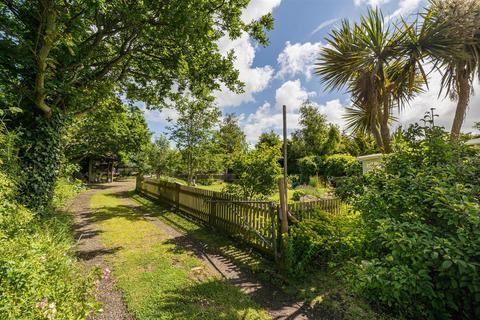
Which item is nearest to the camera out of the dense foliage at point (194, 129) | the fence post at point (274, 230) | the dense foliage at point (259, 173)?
the fence post at point (274, 230)

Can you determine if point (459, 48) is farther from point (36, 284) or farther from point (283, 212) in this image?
point (36, 284)

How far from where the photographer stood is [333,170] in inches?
760

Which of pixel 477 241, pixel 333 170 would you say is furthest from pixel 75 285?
pixel 333 170

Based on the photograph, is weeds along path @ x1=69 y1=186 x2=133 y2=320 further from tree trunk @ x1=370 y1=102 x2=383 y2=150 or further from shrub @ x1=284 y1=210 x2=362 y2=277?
tree trunk @ x1=370 y1=102 x2=383 y2=150

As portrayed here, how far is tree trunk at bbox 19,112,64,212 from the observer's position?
5.28 metres

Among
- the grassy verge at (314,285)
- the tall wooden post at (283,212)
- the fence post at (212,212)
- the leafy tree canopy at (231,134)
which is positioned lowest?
the grassy verge at (314,285)

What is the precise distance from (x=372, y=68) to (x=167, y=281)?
6.99 metres

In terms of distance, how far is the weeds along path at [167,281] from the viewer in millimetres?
3292

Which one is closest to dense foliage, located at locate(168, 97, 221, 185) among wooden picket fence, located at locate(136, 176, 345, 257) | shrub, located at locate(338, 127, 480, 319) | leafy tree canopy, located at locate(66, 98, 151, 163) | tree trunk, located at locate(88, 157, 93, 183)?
leafy tree canopy, located at locate(66, 98, 151, 163)

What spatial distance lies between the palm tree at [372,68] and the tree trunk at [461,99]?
1088mm

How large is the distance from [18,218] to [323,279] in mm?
5456

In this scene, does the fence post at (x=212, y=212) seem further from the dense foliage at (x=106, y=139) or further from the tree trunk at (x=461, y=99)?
the dense foliage at (x=106, y=139)

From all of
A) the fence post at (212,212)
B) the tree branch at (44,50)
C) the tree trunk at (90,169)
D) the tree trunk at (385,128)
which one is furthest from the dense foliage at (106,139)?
the tree trunk at (385,128)

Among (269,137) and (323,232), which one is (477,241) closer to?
(323,232)
